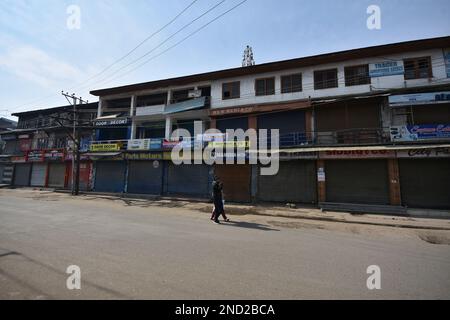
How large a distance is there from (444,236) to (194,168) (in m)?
15.7

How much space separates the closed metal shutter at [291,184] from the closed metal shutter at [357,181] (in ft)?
3.64

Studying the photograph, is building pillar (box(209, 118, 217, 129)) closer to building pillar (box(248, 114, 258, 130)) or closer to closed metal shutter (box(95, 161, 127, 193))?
building pillar (box(248, 114, 258, 130))

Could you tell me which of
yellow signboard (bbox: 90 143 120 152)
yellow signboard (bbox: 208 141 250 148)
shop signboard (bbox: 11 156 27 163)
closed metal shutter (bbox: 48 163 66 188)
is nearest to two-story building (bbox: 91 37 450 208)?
yellow signboard (bbox: 208 141 250 148)

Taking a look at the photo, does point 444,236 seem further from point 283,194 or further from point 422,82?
point 422,82

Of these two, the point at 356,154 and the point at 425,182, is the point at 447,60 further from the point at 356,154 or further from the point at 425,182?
the point at 356,154

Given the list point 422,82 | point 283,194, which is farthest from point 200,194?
point 422,82

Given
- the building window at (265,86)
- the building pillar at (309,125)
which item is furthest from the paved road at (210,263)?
the building window at (265,86)

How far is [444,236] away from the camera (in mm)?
8367

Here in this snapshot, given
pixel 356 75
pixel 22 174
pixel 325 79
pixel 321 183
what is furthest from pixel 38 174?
pixel 356 75

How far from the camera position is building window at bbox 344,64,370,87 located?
16.3 m

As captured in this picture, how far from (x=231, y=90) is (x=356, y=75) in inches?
382

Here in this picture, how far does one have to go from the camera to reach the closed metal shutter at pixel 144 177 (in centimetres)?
2097

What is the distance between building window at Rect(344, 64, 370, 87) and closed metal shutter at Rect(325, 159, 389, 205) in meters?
5.85

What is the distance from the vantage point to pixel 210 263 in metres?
4.82
